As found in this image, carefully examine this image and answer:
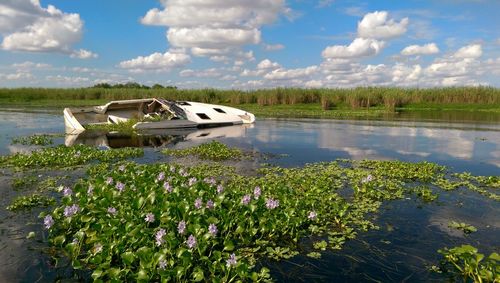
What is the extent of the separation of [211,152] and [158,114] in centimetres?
1066

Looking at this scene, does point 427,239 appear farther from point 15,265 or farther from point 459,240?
point 15,265

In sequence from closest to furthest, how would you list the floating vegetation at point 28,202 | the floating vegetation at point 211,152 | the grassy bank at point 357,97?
the floating vegetation at point 28,202 < the floating vegetation at point 211,152 < the grassy bank at point 357,97

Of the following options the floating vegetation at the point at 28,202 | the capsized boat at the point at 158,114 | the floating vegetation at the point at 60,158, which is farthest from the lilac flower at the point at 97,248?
the capsized boat at the point at 158,114

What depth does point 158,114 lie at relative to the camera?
22266 millimetres

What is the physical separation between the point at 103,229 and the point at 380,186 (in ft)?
19.0

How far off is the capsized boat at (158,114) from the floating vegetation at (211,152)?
7674 millimetres

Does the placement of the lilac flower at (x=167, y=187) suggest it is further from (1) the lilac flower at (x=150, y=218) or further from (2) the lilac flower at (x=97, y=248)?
(2) the lilac flower at (x=97, y=248)

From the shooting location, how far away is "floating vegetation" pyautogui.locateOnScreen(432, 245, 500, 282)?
4082 mm

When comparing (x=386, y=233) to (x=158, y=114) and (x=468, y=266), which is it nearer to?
(x=468, y=266)

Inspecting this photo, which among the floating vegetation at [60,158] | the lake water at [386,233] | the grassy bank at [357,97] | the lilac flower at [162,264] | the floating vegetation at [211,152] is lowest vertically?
the lake water at [386,233]

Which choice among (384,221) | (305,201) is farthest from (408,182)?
(305,201)

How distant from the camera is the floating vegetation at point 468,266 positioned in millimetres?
4082

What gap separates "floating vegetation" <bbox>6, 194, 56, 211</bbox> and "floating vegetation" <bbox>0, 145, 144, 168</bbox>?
3414 mm

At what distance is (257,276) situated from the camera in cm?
416
